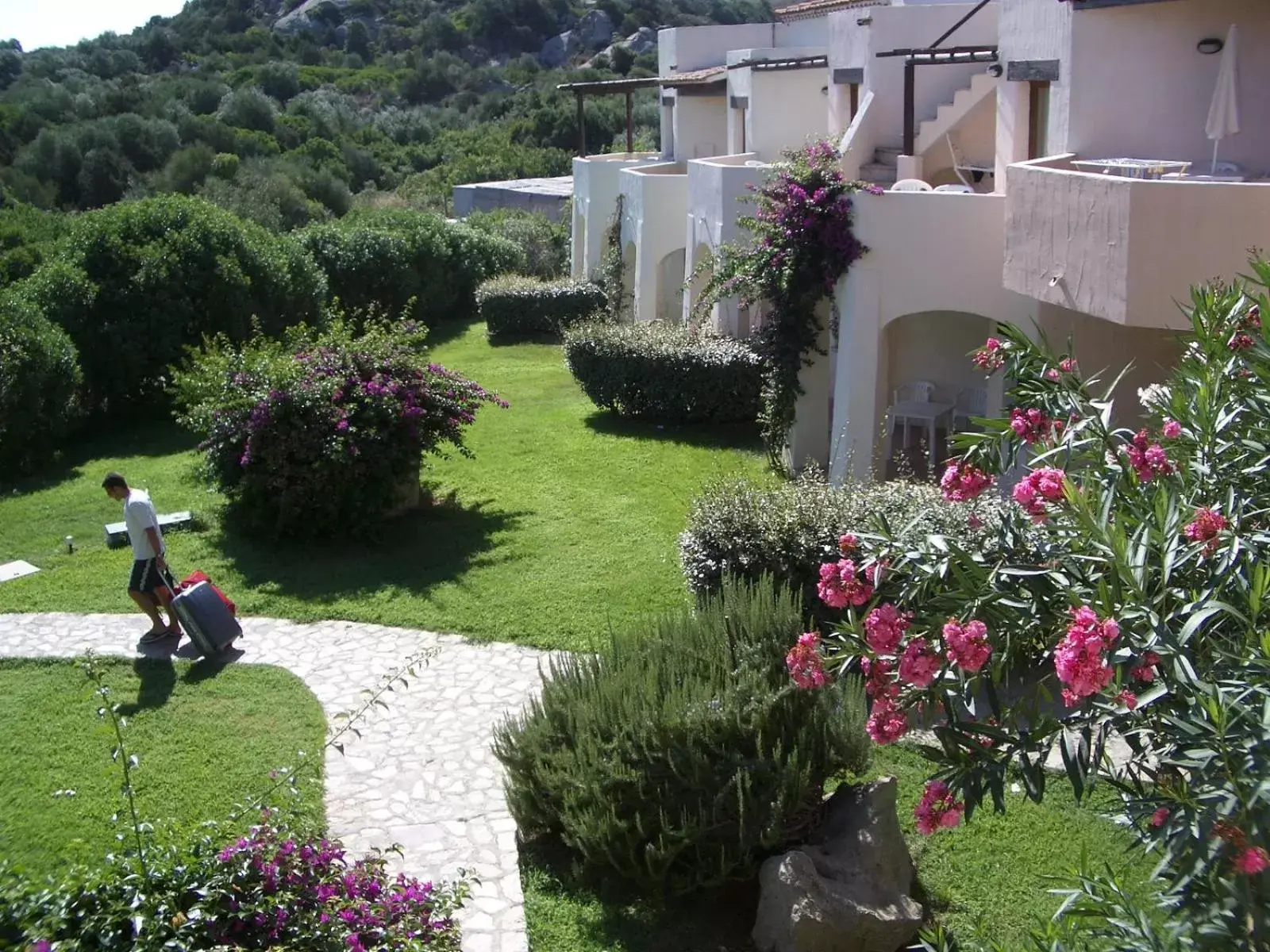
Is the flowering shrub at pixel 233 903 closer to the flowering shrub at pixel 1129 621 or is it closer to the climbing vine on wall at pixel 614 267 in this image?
the flowering shrub at pixel 1129 621

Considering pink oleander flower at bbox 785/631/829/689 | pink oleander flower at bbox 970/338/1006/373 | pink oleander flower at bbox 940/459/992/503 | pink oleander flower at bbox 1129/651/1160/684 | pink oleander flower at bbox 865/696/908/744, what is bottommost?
pink oleander flower at bbox 865/696/908/744

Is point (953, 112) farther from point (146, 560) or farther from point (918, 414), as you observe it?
point (146, 560)

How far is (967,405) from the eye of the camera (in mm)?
16000

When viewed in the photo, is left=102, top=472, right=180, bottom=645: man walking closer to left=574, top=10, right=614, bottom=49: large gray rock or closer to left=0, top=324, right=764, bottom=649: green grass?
left=0, top=324, right=764, bottom=649: green grass

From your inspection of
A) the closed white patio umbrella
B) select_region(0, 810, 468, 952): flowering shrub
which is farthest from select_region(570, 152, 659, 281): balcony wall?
select_region(0, 810, 468, 952): flowering shrub

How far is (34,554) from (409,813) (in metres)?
8.47

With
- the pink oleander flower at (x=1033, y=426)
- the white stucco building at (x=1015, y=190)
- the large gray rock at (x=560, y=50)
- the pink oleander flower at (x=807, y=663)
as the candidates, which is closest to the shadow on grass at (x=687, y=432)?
the white stucco building at (x=1015, y=190)

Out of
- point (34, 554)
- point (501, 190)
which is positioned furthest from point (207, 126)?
point (34, 554)

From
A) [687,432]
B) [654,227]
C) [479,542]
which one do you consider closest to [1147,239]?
[479,542]

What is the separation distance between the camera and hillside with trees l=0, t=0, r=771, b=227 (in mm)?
48062

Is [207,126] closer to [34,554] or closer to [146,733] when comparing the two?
[34,554]

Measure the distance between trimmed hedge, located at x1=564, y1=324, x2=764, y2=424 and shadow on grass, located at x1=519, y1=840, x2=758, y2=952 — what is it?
36.7 feet

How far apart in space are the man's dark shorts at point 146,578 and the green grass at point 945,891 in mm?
4807

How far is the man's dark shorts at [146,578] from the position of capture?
34.9ft
